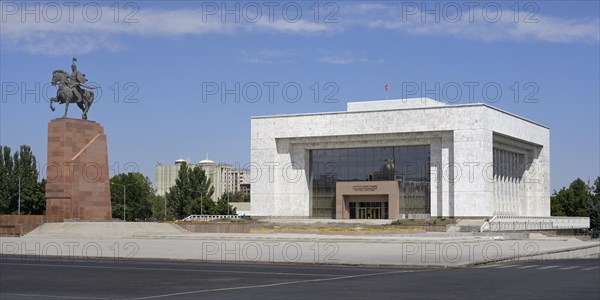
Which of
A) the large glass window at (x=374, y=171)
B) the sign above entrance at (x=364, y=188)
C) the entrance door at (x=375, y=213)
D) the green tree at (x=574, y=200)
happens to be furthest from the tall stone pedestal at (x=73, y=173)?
the green tree at (x=574, y=200)

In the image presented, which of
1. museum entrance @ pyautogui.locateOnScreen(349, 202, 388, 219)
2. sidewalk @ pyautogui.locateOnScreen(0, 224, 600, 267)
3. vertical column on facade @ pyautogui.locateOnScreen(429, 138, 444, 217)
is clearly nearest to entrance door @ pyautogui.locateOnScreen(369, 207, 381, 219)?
museum entrance @ pyautogui.locateOnScreen(349, 202, 388, 219)

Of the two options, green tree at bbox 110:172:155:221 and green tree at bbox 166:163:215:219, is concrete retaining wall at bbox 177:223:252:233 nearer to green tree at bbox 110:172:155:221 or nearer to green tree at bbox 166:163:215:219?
green tree at bbox 166:163:215:219

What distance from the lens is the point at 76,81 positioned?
5128 cm

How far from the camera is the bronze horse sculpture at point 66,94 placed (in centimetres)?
5034

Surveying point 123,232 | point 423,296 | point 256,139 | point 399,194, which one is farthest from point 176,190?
point 423,296

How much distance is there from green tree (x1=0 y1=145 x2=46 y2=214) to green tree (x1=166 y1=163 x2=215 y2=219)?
767 inches

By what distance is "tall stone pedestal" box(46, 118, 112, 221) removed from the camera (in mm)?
48219

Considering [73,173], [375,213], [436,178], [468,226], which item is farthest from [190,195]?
[73,173]

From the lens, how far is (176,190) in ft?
319

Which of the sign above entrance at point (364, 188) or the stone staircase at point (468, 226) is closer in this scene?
the stone staircase at point (468, 226)

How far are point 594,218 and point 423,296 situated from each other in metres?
82.0

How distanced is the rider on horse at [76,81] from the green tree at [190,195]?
142ft

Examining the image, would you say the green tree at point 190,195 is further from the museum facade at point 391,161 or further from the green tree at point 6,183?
the green tree at point 6,183

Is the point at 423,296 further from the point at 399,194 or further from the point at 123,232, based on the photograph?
the point at 399,194
